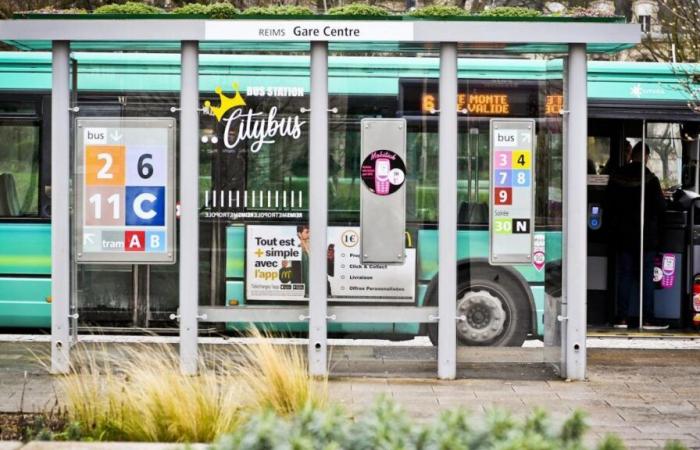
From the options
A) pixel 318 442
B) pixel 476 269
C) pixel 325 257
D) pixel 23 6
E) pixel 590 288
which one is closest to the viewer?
pixel 318 442

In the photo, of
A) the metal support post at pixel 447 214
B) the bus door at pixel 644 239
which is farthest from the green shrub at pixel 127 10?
the bus door at pixel 644 239

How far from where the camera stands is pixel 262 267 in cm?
1064

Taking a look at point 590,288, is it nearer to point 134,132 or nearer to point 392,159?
point 392,159

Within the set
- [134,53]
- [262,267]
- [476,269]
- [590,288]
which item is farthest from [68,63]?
[590,288]

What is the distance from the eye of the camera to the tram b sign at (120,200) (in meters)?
10.5

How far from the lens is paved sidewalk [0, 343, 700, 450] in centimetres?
869

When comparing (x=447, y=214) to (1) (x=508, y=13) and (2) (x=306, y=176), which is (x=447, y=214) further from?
(1) (x=508, y=13)

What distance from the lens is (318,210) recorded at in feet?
33.4

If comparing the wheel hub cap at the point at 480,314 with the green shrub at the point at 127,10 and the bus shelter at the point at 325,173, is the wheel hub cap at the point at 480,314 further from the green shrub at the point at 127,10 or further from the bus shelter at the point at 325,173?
the green shrub at the point at 127,10

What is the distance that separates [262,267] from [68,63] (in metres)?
2.40

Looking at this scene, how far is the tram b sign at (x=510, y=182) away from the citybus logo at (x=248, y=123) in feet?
5.68

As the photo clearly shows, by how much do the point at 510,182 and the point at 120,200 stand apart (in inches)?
133

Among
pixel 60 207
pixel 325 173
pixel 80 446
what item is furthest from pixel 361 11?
pixel 80 446

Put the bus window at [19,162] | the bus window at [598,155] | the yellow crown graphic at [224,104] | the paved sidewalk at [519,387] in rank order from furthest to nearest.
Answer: the bus window at [598,155]
the bus window at [19,162]
the yellow crown graphic at [224,104]
the paved sidewalk at [519,387]
